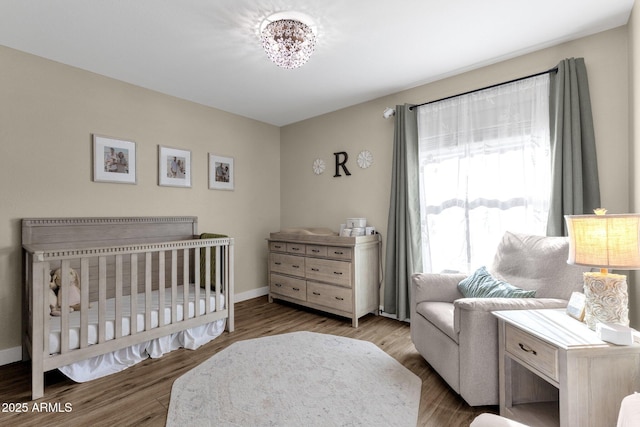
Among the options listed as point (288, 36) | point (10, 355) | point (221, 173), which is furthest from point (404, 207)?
point (10, 355)

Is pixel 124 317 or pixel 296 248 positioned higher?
pixel 296 248

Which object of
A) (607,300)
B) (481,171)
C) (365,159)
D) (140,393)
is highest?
(365,159)

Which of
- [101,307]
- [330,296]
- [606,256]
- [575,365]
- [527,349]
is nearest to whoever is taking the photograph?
[575,365]

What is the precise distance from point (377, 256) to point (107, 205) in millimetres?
2898

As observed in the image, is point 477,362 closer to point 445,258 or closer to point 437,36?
point 445,258

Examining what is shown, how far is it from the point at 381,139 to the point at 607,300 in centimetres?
254

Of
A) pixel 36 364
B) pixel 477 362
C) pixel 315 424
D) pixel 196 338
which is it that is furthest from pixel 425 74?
pixel 36 364

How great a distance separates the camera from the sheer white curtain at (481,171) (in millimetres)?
2467

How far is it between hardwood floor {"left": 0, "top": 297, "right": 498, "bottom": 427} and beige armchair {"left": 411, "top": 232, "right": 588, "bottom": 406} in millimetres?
123

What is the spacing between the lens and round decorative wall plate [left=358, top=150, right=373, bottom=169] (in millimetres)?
3602

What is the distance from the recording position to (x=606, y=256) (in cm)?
138

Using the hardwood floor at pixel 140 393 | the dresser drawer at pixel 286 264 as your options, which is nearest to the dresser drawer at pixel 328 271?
the dresser drawer at pixel 286 264

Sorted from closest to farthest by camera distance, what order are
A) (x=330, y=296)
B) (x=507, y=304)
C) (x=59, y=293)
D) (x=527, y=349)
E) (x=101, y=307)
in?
1. (x=527, y=349)
2. (x=507, y=304)
3. (x=101, y=307)
4. (x=59, y=293)
5. (x=330, y=296)

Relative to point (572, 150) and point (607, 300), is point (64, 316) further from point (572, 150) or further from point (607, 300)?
point (572, 150)
